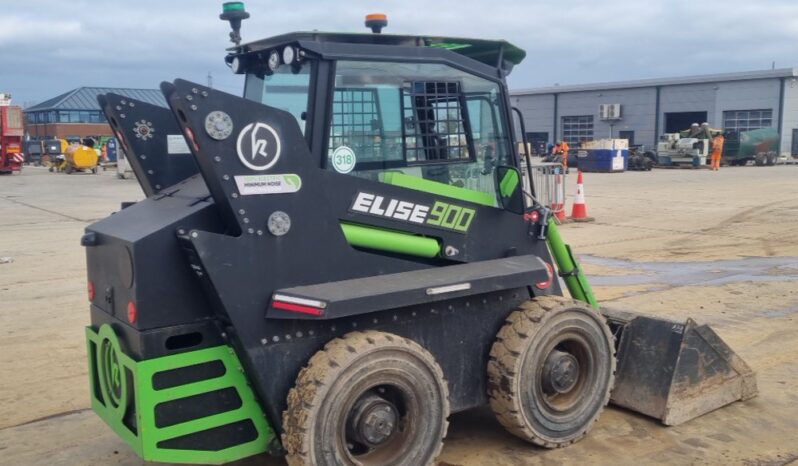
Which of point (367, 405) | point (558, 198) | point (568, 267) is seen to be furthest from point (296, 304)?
point (558, 198)

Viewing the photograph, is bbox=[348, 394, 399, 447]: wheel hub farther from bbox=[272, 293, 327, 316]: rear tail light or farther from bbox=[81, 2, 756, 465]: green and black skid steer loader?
bbox=[272, 293, 327, 316]: rear tail light

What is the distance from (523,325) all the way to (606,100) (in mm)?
49894

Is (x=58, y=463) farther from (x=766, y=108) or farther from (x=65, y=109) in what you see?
(x=65, y=109)

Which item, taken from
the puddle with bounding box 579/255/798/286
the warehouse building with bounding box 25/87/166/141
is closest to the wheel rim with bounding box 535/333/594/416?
the puddle with bounding box 579/255/798/286

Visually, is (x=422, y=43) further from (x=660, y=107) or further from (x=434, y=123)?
(x=660, y=107)

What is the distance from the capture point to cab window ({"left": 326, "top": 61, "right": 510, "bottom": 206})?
12.5ft

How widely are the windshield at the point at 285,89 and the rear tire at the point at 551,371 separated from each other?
5.28 feet

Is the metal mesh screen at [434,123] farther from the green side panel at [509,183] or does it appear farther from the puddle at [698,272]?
the puddle at [698,272]

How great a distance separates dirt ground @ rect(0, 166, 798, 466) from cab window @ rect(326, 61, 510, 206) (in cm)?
161

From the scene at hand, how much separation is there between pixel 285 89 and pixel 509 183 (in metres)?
1.35

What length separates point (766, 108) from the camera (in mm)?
44188

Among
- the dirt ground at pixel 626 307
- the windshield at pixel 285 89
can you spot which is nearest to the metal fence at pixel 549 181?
the dirt ground at pixel 626 307

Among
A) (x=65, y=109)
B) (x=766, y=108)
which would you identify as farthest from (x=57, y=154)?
(x=766, y=108)

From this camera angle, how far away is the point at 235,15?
4.34 metres
